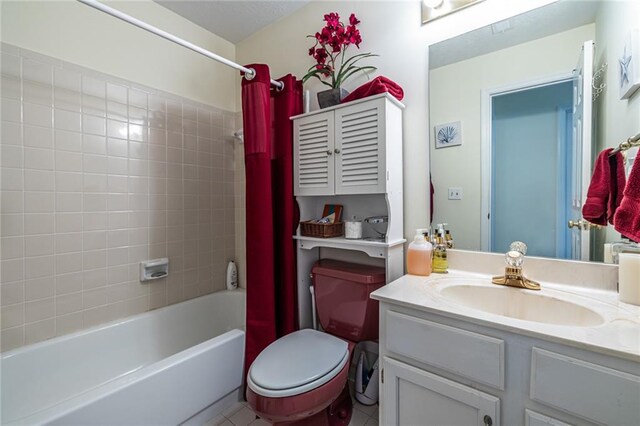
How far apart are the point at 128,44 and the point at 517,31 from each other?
2036mm

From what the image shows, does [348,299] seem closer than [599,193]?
No

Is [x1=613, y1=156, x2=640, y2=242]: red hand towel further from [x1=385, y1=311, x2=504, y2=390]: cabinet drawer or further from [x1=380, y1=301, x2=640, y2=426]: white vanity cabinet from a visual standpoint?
[x1=385, y1=311, x2=504, y2=390]: cabinet drawer

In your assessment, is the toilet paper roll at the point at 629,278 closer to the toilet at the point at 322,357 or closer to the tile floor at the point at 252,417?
the toilet at the point at 322,357

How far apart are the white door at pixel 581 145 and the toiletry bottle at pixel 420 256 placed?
1.69 feet

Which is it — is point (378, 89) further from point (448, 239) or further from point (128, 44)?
point (128, 44)

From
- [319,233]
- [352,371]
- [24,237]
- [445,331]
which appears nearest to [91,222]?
[24,237]

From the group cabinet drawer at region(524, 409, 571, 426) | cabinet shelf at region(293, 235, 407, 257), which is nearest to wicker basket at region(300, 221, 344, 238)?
cabinet shelf at region(293, 235, 407, 257)

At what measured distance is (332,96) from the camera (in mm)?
1408

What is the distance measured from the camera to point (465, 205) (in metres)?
1.25

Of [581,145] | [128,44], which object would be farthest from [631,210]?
[128,44]

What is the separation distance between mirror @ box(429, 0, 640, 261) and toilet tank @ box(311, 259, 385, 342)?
0.45m

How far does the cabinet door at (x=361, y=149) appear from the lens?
4.04ft

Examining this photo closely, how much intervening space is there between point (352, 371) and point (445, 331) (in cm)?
88

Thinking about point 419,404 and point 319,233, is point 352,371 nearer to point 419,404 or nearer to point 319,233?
point 419,404
